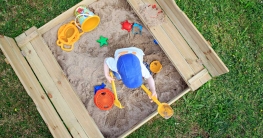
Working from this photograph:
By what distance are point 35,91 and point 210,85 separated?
4.88 feet

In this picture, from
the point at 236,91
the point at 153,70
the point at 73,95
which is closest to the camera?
the point at 73,95

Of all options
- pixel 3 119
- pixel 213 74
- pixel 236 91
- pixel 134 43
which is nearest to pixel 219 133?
pixel 236 91

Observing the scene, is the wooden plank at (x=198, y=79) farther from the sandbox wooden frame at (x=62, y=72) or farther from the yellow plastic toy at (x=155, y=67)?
the yellow plastic toy at (x=155, y=67)

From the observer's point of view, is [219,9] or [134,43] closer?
[134,43]

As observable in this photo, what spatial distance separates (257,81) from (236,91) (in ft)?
0.75

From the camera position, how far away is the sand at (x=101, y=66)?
2230 millimetres

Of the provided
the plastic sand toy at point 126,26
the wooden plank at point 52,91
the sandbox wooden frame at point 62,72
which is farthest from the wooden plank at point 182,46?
the wooden plank at point 52,91

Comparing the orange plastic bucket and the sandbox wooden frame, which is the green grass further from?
the orange plastic bucket

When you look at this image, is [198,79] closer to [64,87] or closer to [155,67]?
[155,67]

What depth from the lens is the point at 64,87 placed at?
7.06 feet

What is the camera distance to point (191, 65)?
7.21ft

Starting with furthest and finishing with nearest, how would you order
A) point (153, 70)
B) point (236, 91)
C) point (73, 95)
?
point (236, 91) → point (153, 70) → point (73, 95)

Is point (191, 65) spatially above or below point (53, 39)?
below

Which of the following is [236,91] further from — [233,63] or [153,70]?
[153,70]
